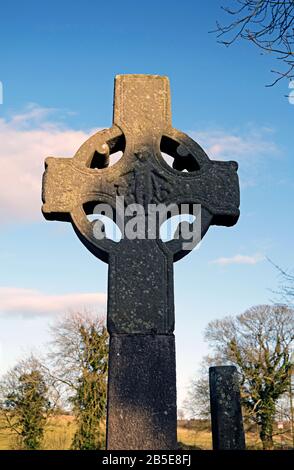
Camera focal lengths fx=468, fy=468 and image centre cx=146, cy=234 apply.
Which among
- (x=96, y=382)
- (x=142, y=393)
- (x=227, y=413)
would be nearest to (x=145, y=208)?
(x=142, y=393)

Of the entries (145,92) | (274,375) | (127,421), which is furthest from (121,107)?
(274,375)

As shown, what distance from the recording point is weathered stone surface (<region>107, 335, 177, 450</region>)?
367cm

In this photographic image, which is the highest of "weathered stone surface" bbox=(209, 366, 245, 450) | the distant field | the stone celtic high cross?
the stone celtic high cross

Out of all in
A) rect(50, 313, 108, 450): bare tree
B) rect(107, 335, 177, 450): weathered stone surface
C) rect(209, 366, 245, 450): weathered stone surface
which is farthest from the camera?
rect(50, 313, 108, 450): bare tree

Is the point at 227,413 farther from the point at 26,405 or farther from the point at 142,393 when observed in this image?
the point at 26,405

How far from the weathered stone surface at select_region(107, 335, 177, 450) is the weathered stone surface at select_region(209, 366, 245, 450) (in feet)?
2.27

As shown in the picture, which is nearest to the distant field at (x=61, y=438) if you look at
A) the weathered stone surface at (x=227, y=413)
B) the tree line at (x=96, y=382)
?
the tree line at (x=96, y=382)

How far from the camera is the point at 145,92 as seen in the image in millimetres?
4879

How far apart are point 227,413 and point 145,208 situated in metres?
2.03

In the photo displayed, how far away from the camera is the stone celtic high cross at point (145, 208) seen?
3.75m

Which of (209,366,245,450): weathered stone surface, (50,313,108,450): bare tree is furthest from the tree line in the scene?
(209,366,245,450): weathered stone surface

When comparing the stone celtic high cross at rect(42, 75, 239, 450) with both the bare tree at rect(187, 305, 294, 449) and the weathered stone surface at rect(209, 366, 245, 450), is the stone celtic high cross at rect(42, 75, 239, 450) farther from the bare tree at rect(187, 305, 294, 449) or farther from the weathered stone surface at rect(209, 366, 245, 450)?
the bare tree at rect(187, 305, 294, 449)

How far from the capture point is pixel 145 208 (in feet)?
14.5
